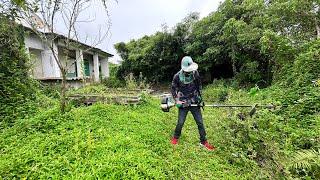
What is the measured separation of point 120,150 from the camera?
4.65 metres

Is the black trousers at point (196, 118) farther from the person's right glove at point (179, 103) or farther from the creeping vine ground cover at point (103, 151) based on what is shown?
the creeping vine ground cover at point (103, 151)

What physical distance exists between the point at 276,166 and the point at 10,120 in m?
5.70

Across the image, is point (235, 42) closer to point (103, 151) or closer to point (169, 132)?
point (169, 132)

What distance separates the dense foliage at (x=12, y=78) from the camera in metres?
6.80

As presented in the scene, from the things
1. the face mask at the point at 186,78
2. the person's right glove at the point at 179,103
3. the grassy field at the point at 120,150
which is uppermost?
the face mask at the point at 186,78

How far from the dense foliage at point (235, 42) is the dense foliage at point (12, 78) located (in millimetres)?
8097

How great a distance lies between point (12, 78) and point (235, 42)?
10.7 meters

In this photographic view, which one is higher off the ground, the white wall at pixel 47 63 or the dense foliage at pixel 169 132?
the white wall at pixel 47 63

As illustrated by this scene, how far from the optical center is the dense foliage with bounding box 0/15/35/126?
6.80 m

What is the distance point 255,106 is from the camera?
5859 millimetres

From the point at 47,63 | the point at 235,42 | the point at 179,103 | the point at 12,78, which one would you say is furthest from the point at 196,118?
the point at 47,63

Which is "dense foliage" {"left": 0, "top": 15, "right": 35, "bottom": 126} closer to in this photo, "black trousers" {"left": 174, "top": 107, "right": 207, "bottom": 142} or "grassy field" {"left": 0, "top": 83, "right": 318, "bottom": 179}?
"grassy field" {"left": 0, "top": 83, "right": 318, "bottom": 179}

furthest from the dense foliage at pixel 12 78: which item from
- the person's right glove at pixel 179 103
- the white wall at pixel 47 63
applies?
the white wall at pixel 47 63

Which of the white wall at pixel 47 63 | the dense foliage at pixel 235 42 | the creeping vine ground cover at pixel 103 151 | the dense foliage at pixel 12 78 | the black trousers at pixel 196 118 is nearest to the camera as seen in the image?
the creeping vine ground cover at pixel 103 151
